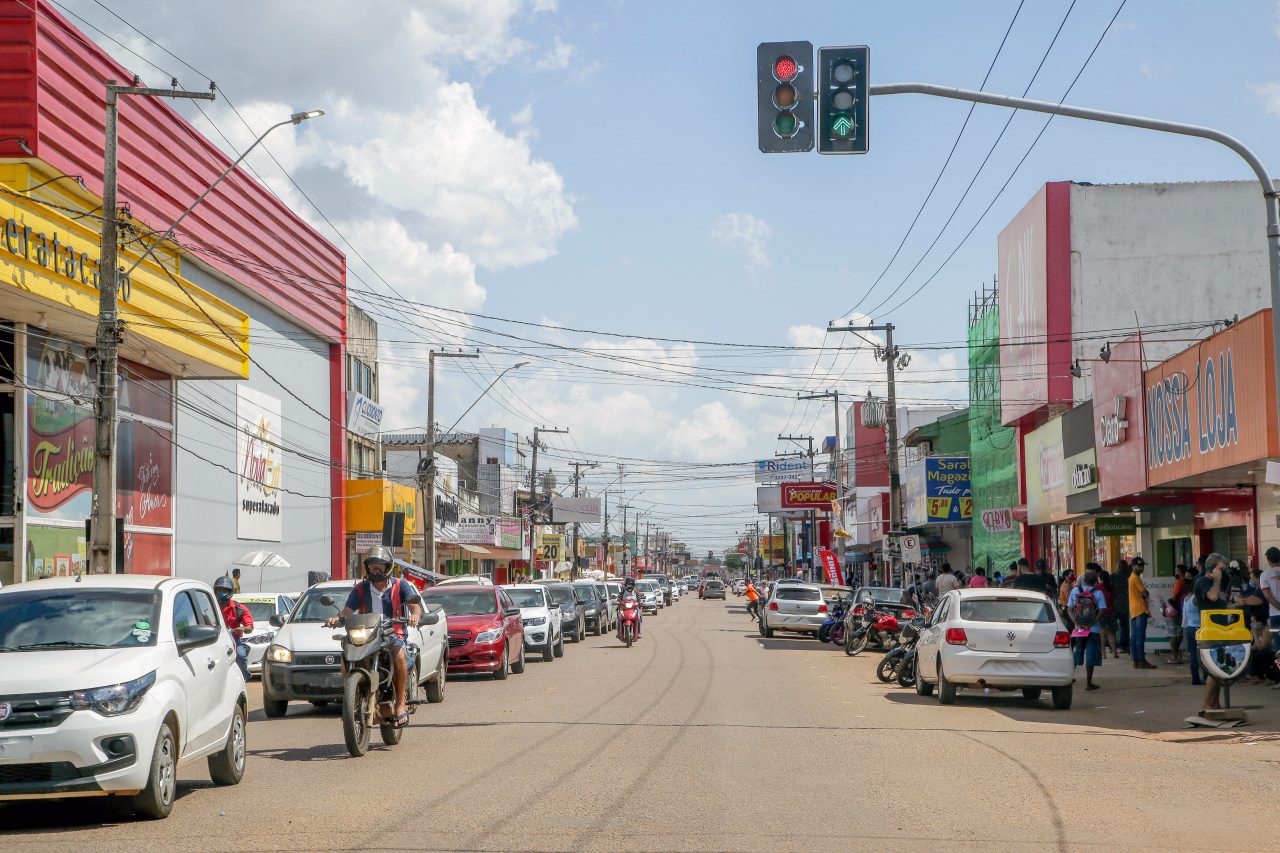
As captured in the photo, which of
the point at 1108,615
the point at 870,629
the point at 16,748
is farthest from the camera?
the point at 870,629

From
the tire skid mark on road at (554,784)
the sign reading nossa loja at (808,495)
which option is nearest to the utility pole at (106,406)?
the tire skid mark on road at (554,784)

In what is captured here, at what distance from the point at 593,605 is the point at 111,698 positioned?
3460cm

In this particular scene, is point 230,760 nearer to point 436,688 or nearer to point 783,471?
point 436,688

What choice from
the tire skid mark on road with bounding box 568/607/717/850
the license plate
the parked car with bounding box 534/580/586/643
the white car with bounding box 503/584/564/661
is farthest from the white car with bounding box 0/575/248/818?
the parked car with bounding box 534/580/586/643

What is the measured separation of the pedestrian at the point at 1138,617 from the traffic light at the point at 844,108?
46.9 ft

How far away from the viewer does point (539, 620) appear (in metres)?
28.6

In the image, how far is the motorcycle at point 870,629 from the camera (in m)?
30.3

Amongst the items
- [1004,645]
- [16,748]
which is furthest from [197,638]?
[1004,645]

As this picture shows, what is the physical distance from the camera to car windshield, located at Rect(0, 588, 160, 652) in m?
9.50

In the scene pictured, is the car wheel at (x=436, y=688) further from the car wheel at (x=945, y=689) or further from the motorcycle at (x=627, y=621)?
the motorcycle at (x=627, y=621)

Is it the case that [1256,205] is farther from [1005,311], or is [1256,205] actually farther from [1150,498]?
[1150,498]

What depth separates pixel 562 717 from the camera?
16.2 metres

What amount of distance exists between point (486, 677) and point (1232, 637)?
1289 cm

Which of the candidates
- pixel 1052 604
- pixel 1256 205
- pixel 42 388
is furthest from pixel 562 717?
pixel 1256 205
